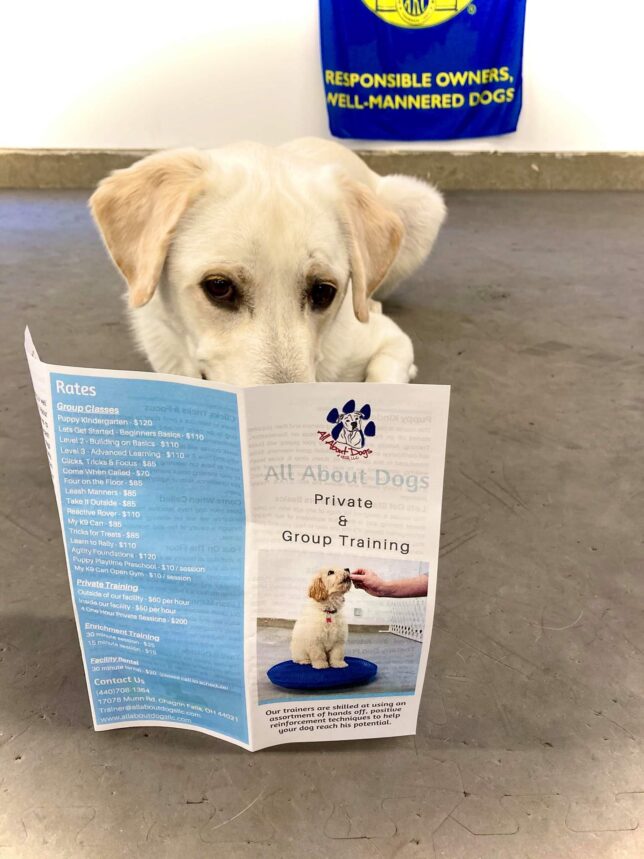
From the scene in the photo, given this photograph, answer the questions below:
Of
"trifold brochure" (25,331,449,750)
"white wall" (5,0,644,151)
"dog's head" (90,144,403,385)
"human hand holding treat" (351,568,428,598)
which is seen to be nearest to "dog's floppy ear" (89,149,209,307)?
"dog's head" (90,144,403,385)

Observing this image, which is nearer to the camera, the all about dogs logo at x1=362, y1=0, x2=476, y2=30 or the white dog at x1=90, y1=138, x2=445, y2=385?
the white dog at x1=90, y1=138, x2=445, y2=385

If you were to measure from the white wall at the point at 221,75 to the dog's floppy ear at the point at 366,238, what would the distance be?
3125 mm

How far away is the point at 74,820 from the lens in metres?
0.82

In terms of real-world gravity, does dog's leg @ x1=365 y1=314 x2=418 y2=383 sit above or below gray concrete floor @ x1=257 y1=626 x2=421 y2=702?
below

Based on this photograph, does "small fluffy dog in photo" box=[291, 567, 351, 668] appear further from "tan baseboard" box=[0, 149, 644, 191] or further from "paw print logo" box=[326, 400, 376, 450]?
"tan baseboard" box=[0, 149, 644, 191]

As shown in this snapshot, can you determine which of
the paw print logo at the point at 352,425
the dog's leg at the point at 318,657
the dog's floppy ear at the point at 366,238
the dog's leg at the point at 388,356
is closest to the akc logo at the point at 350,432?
the paw print logo at the point at 352,425

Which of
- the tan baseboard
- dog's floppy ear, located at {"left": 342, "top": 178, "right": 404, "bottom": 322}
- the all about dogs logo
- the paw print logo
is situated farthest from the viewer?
the tan baseboard

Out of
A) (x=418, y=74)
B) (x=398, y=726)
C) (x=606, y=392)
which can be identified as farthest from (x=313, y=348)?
(x=418, y=74)

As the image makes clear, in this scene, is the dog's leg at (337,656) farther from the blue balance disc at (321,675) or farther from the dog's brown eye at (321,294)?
the dog's brown eye at (321,294)

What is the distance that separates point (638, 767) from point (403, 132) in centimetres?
386

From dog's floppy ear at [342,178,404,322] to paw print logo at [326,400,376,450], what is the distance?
0.62 meters

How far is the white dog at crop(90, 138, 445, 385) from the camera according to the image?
1123 millimetres

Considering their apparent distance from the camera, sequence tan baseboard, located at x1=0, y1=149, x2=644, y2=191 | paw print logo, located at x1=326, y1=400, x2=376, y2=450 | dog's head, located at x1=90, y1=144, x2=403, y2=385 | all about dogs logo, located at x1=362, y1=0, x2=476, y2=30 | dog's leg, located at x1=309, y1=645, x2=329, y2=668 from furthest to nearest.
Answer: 1. tan baseboard, located at x1=0, y1=149, x2=644, y2=191
2. all about dogs logo, located at x1=362, y1=0, x2=476, y2=30
3. dog's head, located at x1=90, y1=144, x2=403, y2=385
4. dog's leg, located at x1=309, y1=645, x2=329, y2=668
5. paw print logo, located at x1=326, y1=400, x2=376, y2=450

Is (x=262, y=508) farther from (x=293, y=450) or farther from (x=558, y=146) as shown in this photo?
(x=558, y=146)
